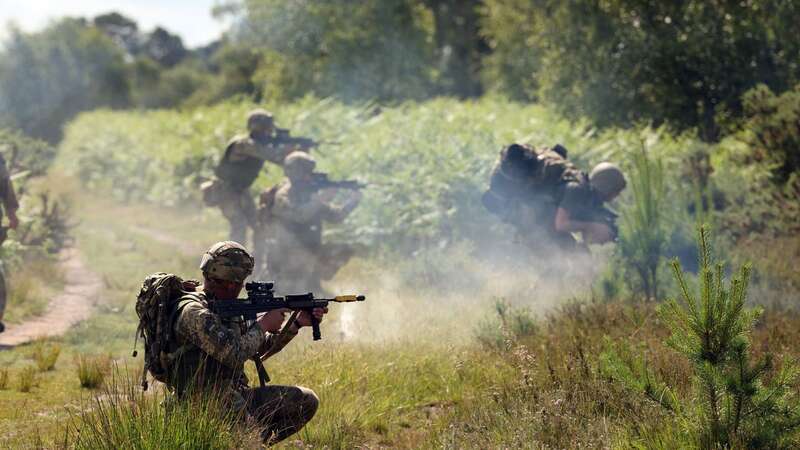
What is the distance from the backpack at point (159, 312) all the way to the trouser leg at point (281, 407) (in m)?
0.59

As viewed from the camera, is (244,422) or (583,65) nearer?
(244,422)

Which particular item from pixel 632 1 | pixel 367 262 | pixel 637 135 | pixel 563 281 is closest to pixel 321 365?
pixel 563 281

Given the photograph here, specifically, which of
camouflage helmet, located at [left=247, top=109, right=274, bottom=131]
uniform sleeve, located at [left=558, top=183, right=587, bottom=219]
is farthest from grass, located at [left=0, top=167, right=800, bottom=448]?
camouflage helmet, located at [left=247, top=109, right=274, bottom=131]

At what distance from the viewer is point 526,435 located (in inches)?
209

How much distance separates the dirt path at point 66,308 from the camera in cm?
954

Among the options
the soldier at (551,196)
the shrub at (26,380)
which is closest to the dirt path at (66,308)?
the shrub at (26,380)

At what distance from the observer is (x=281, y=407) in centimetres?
528

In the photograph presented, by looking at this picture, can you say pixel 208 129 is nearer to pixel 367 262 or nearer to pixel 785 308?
pixel 367 262

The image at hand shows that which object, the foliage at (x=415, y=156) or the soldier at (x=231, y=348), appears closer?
the soldier at (x=231, y=348)

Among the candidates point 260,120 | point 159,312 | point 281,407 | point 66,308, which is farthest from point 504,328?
point 66,308

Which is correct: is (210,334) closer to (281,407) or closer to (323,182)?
(281,407)

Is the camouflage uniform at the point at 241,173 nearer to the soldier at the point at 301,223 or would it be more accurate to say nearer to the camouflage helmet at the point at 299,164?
the soldier at the point at 301,223

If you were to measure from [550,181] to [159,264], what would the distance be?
720 cm

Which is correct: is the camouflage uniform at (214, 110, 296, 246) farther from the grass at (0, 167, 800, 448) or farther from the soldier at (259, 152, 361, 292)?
the grass at (0, 167, 800, 448)
